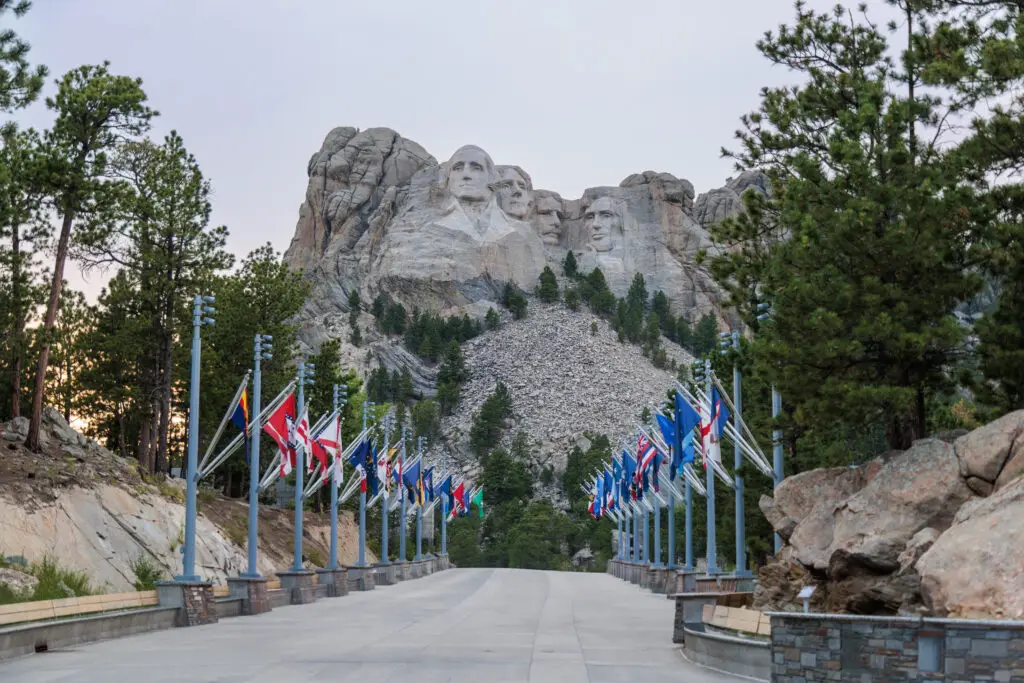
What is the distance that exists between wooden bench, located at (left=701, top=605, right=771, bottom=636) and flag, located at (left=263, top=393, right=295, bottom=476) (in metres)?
14.4

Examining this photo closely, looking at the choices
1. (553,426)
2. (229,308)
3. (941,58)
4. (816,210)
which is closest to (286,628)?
(816,210)

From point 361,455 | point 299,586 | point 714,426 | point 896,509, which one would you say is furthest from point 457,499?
point 896,509

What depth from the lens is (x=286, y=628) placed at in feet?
92.6

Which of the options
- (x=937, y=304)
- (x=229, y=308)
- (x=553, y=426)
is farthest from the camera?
(x=553, y=426)

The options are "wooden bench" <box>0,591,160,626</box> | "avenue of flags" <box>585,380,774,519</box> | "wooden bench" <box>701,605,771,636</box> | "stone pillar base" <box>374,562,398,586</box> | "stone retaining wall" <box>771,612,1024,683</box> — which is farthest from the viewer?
"stone pillar base" <box>374,562,398,586</box>

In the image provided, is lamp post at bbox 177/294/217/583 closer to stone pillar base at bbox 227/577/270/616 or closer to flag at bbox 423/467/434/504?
stone pillar base at bbox 227/577/270/616

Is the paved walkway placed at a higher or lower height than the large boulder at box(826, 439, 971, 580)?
lower

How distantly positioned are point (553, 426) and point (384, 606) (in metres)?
134

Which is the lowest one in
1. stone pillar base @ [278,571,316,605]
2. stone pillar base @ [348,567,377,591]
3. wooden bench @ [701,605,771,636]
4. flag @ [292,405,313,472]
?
stone pillar base @ [348,567,377,591]

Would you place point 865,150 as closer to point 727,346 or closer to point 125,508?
point 727,346

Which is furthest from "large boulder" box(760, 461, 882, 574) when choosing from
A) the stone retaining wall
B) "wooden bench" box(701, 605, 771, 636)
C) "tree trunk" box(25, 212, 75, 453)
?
"tree trunk" box(25, 212, 75, 453)

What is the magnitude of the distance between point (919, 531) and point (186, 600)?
54.6 feet

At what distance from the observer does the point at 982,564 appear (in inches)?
622

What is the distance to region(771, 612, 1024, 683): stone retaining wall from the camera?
12711 mm
